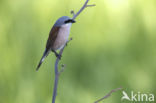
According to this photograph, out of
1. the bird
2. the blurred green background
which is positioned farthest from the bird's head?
the blurred green background

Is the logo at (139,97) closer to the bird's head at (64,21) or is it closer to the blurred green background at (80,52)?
the blurred green background at (80,52)

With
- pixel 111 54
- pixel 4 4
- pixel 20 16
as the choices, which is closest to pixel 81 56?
pixel 111 54

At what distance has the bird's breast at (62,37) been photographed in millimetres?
1512

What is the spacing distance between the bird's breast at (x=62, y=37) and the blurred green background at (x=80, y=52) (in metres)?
0.53

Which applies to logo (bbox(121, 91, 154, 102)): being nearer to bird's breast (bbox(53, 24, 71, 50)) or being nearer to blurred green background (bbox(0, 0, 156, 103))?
blurred green background (bbox(0, 0, 156, 103))

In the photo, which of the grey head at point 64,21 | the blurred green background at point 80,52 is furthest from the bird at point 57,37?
the blurred green background at point 80,52

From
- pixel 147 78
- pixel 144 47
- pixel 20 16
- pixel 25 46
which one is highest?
pixel 20 16

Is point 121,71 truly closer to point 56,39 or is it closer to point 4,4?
point 56,39

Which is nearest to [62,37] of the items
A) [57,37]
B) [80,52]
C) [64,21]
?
[57,37]

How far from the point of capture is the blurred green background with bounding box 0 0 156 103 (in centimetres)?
206

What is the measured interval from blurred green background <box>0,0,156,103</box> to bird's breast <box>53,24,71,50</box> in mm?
525

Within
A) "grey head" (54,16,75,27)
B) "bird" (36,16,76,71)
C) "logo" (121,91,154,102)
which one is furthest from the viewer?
"logo" (121,91,154,102)

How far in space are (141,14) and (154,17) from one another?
0.09 m

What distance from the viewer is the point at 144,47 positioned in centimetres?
221
